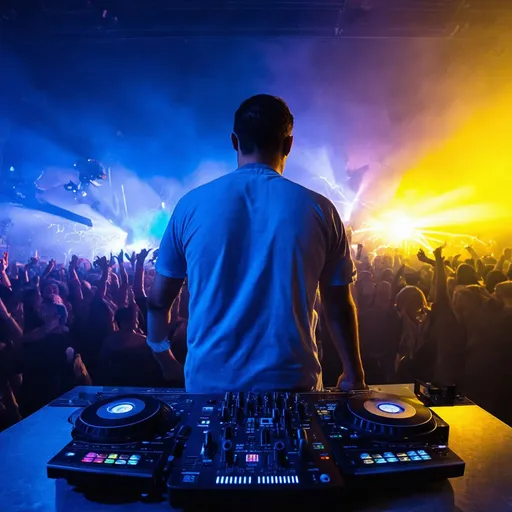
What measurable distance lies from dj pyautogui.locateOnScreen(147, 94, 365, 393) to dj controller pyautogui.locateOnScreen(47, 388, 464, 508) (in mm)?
331

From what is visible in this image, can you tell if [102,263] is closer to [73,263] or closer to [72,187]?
[73,263]

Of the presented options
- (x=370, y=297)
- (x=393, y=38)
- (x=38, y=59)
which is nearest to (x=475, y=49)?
(x=393, y=38)

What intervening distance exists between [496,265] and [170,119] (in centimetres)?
225

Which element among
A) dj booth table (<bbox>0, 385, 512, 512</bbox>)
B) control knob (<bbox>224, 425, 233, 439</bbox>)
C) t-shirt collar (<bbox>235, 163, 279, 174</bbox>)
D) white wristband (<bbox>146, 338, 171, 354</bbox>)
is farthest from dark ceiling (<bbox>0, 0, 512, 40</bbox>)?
control knob (<bbox>224, 425, 233, 439</bbox>)

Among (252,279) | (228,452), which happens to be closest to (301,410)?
(228,452)

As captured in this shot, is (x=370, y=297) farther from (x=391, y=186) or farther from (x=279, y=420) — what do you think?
(x=279, y=420)

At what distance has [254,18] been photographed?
2682 millimetres

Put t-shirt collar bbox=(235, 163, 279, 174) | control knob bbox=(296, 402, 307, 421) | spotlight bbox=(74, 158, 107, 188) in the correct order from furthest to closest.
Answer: spotlight bbox=(74, 158, 107, 188)
t-shirt collar bbox=(235, 163, 279, 174)
control knob bbox=(296, 402, 307, 421)

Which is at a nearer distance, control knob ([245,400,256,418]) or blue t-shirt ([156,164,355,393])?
control knob ([245,400,256,418])

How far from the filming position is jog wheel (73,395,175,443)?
2.37 ft

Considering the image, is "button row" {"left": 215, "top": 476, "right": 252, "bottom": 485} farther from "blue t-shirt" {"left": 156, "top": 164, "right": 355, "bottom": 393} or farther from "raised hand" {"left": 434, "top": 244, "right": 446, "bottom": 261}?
"raised hand" {"left": 434, "top": 244, "right": 446, "bottom": 261}

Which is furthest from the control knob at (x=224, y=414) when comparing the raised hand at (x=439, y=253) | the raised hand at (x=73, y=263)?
the raised hand at (x=439, y=253)

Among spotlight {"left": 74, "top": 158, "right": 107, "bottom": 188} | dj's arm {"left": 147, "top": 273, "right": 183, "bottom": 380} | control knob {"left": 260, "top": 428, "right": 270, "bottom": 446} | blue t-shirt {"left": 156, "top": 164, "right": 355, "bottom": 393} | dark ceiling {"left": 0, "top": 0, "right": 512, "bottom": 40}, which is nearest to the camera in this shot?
→ control knob {"left": 260, "top": 428, "right": 270, "bottom": 446}

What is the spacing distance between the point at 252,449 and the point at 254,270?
60 centimetres
